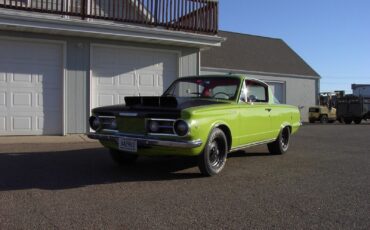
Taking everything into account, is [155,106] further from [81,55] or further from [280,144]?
[81,55]

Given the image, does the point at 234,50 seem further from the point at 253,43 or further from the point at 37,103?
the point at 37,103

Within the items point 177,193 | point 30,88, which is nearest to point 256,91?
point 177,193

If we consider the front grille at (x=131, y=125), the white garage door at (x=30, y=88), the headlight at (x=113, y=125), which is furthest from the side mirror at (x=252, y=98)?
the white garage door at (x=30, y=88)

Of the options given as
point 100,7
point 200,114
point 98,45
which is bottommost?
point 200,114

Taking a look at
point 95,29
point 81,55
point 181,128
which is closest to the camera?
point 181,128

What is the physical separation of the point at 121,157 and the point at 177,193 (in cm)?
218

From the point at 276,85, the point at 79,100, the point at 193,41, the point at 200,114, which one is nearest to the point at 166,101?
the point at 200,114

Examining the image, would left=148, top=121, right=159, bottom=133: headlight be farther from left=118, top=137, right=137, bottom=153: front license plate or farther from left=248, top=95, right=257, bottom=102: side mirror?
left=248, top=95, right=257, bottom=102: side mirror

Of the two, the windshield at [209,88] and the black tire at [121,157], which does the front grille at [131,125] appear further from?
the windshield at [209,88]

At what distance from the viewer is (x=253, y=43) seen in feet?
101

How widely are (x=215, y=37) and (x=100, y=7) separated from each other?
135 inches

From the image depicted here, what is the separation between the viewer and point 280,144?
948cm

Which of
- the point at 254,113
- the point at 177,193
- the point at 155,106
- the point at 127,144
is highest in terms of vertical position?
the point at 155,106

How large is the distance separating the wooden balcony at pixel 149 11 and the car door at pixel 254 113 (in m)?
5.04
